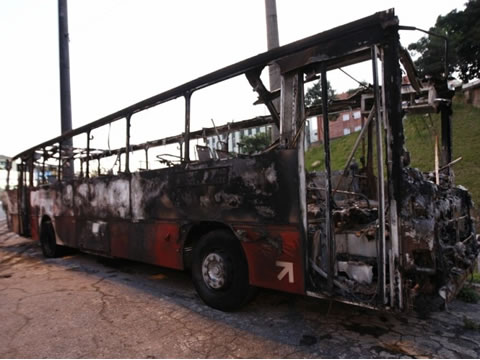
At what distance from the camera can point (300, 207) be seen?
135 inches

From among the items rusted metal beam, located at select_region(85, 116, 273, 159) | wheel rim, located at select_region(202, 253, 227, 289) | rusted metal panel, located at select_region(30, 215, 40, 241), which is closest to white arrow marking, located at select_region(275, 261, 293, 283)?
wheel rim, located at select_region(202, 253, 227, 289)

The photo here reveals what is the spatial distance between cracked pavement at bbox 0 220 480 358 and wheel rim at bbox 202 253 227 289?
36 cm

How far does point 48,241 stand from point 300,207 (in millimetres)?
7607

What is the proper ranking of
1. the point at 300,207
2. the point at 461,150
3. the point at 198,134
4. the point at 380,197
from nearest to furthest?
the point at 380,197, the point at 300,207, the point at 198,134, the point at 461,150

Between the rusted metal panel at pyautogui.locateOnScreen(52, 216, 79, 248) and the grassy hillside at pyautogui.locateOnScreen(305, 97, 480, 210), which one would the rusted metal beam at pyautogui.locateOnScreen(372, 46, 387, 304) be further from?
the grassy hillside at pyautogui.locateOnScreen(305, 97, 480, 210)

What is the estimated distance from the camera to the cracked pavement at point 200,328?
322 centimetres

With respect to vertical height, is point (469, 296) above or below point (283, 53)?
below

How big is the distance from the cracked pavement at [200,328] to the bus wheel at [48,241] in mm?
2937

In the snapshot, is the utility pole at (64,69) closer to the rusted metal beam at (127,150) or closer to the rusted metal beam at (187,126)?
the rusted metal beam at (127,150)

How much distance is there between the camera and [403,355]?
9.91 feet

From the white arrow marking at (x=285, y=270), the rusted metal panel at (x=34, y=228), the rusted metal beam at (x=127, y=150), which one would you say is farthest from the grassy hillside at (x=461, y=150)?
the rusted metal panel at (x=34, y=228)

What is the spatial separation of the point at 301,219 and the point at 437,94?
287cm

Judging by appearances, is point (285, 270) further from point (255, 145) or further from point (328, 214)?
point (255, 145)

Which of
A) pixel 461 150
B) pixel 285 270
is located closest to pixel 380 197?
pixel 285 270
